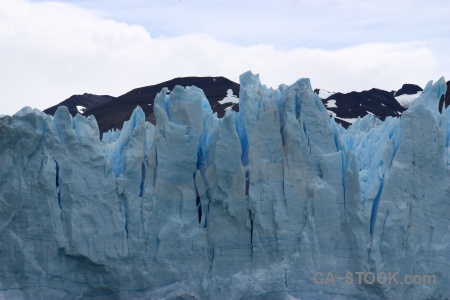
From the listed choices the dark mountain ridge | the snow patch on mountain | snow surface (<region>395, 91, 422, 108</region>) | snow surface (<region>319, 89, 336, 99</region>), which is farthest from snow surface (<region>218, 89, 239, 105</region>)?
snow surface (<region>395, 91, 422, 108</region>)

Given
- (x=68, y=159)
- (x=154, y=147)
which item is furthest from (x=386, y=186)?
(x=68, y=159)

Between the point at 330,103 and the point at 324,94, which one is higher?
the point at 324,94

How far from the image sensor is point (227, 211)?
1744cm

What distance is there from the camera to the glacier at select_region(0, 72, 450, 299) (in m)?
17.2

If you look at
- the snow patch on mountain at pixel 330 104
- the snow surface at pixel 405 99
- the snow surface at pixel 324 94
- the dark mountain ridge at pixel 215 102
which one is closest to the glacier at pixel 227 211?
the dark mountain ridge at pixel 215 102

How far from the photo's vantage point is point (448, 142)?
18.8 meters

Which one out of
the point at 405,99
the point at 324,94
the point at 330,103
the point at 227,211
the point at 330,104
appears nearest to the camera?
the point at 227,211

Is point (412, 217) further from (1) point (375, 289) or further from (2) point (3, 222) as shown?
(2) point (3, 222)

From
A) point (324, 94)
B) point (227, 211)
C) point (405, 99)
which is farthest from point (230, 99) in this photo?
point (227, 211)

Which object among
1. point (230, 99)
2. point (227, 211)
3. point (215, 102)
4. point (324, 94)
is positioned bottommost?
point (227, 211)

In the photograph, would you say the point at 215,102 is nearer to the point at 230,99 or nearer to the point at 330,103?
the point at 230,99

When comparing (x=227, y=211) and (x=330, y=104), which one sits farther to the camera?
(x=330, y=104)

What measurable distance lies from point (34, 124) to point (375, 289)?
739cm

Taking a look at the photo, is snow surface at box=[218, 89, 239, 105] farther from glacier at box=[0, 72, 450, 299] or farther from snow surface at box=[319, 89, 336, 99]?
glacier at box=[0, 72, 450, 299]
